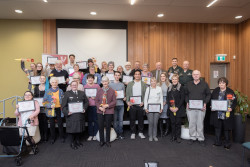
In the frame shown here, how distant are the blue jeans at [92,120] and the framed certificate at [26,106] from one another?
125 centimetres

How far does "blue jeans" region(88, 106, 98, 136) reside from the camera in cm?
410

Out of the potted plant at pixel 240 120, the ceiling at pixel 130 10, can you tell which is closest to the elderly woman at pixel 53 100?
the ceiling at pixel 130 10

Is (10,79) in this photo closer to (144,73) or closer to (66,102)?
(66,102)

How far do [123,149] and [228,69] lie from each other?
249 inches

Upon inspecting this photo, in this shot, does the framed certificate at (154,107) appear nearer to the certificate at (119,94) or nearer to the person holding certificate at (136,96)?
the person holding certificate at (136,96)

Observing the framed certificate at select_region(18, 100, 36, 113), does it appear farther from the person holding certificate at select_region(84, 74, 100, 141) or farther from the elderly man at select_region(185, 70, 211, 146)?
the elderly man at select_region(185, 70, 211, 146)

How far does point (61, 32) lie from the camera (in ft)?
20.8

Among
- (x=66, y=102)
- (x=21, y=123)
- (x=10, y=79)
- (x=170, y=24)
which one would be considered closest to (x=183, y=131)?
(x=66, y=102)

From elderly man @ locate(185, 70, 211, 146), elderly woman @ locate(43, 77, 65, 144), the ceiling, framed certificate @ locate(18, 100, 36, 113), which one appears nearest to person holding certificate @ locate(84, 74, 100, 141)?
elderly woman @ locate(43, 77, 65, 144)

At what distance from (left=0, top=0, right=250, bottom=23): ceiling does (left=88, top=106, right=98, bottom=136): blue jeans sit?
3109mm

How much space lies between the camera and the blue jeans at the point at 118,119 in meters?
→ 4.25

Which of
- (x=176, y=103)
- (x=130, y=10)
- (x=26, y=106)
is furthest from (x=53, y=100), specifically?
(x=130, y=10)

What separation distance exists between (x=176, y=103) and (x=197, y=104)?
0.48 meters

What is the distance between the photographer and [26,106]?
136 inches
